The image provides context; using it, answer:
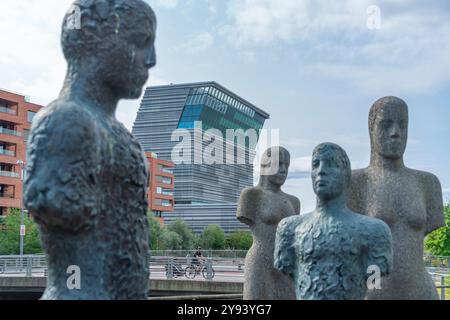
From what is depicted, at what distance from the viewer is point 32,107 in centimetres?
4581

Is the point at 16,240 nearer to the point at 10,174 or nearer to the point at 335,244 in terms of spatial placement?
the point at 10,174

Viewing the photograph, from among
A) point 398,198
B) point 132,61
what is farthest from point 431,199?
point 132,61

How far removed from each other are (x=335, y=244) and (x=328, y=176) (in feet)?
1.65

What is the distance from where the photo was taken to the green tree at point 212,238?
160 feet

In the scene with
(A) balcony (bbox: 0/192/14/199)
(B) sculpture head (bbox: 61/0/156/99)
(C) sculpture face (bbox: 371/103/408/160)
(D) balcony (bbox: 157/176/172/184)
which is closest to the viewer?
(B) sculpture head (bbox: 61/0/156/99)

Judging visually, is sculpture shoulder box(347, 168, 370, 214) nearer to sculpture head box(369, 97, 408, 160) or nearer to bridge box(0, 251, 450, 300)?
sculpture head box(369, 97, 408, 160)

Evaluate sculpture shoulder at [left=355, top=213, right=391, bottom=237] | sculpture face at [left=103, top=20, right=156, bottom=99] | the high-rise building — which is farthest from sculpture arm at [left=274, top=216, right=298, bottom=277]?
the high-rise building

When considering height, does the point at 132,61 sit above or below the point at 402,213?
above

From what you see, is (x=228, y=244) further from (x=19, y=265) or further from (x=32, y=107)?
(x=19, y=265)

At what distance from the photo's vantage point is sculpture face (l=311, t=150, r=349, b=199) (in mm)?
4309

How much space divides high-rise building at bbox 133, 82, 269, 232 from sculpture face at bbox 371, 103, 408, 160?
1038 cm

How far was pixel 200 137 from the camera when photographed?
89.7ft
